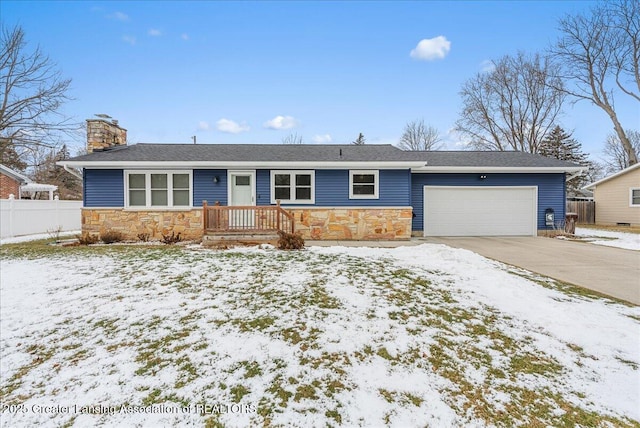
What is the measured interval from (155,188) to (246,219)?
364 centimetres

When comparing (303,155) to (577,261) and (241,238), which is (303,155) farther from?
(577,261)

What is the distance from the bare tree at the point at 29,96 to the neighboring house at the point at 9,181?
1.69 metres

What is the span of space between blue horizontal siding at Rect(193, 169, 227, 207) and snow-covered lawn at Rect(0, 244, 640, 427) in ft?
17.5

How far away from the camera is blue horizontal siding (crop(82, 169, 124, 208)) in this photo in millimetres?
10242

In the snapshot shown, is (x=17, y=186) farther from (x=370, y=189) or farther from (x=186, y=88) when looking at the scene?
(x=370, y=189)

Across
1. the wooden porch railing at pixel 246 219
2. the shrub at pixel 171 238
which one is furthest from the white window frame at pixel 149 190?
the wooden porch railing at pixel 246 219

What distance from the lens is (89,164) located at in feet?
32.1

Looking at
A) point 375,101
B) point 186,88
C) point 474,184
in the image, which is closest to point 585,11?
point 375,101

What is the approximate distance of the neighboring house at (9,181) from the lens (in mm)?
17559

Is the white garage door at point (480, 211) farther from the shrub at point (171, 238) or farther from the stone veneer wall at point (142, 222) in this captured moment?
the shrub at point (171, 238)

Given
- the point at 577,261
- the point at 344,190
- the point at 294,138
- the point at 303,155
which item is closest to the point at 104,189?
the point at 303,155

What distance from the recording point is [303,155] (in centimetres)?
1126

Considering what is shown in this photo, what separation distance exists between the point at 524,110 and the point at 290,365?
29.7m

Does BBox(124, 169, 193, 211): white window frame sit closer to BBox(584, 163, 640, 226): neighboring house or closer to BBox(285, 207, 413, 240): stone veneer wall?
BBox(285, 207, 413, 240): stone veneer wall
